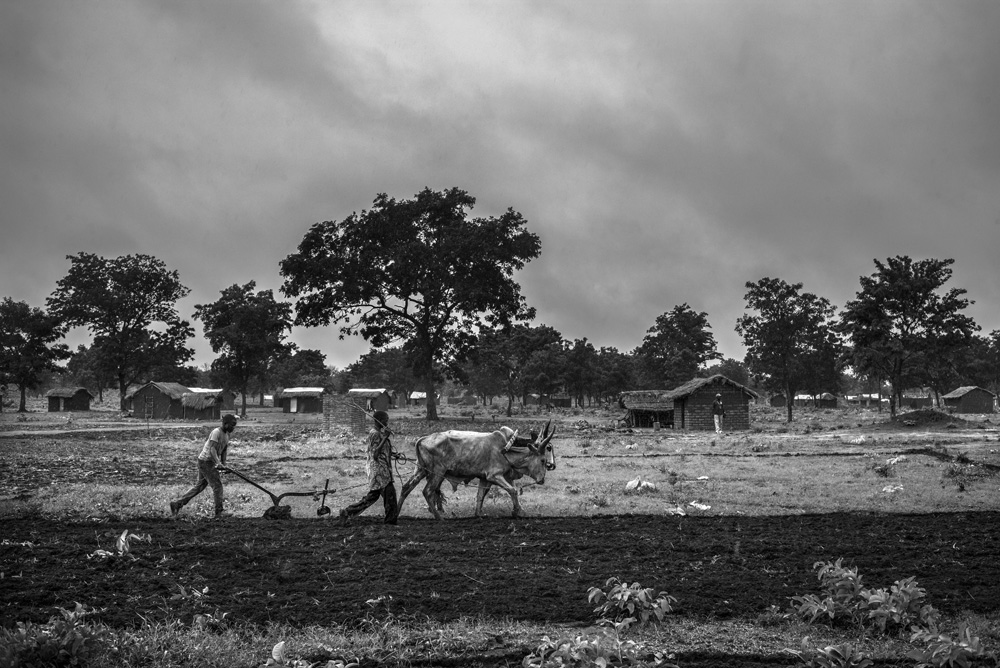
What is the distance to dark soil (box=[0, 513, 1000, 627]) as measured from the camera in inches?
302

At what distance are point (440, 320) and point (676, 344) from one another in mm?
54656

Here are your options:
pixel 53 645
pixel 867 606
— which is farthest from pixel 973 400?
pixel 53 645

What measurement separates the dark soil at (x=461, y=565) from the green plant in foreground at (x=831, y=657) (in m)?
1.42

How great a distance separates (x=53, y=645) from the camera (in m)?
5.93

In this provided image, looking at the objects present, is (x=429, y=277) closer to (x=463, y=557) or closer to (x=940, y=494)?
(x=940, y=494)

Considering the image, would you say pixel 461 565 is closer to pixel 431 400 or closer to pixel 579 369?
pixel 431 400

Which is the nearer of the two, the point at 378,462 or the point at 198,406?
the point at 378,462

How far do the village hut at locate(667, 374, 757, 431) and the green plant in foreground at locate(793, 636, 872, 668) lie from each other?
127 ft

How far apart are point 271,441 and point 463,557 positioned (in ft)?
90.9

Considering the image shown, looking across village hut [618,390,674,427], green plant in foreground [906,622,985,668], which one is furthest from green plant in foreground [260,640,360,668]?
village hut [618,390,674,427]

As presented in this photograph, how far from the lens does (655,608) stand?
7.09 metres

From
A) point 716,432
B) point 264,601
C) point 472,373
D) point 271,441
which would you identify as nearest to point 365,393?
point 271,441

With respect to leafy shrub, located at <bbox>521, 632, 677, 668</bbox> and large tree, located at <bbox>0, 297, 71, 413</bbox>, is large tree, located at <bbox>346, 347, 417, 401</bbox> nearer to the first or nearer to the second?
large tree, located at <bbox>0, 297, 71, 413</bbox>

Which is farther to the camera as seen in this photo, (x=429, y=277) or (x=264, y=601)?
(x=429, y=277)
